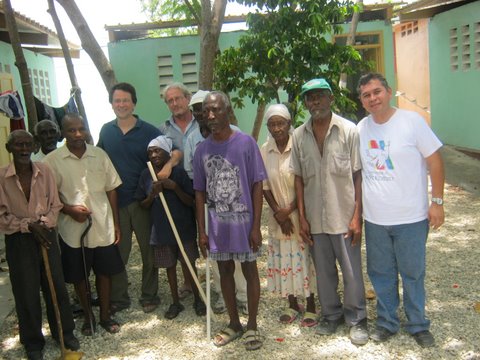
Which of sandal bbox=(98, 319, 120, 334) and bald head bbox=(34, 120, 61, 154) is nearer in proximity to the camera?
sandal bbox=(98, 319, 120, 334)

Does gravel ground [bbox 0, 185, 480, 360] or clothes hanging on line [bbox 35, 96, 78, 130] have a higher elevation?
clothes hanging on line [bbox 35, 96, 78, 130]

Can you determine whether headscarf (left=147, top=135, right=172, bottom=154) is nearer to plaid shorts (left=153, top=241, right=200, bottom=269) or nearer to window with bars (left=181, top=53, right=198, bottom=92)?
plaid shorts (left=153, top=241, right=200, bottom=269)

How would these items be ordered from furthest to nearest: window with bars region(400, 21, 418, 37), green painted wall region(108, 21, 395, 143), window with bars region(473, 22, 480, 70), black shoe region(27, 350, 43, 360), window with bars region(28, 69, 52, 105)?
window with bars region(400, 21, 418, 37), window with bars region(28, 69, 52, 105), green painted wall region(108, 21, 395, 143), window with bars region(473, 22, 480, 70), black shoe region(27, 350, 43, 360)

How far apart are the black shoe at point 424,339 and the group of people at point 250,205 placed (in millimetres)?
14

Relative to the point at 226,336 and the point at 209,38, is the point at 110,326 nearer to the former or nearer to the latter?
the point at 226,336

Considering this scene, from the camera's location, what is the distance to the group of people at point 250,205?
3.33m

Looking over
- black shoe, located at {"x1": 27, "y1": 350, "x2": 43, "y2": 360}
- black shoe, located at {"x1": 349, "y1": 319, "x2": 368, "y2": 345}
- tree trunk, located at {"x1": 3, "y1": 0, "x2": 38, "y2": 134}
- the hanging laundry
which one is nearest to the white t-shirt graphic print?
black shoe, located at {"x1": 349, "y1": 319, "x2": 368, "y2": 345}

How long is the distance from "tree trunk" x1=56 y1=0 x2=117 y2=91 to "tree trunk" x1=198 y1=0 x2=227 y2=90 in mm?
1033

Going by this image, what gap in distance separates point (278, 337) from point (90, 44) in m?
3.97

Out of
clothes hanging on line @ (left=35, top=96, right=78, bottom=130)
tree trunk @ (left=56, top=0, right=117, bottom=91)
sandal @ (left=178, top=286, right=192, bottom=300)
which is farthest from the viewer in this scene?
clothes hanging on line @ (left=35, top=96, right=78, bottom=130)

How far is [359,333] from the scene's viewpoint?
3551 millimetres

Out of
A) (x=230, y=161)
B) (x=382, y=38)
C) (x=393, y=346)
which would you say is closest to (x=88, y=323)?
(x=230, y=161)

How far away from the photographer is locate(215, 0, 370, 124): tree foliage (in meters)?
5.45

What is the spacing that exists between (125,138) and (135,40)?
702 centimetres
